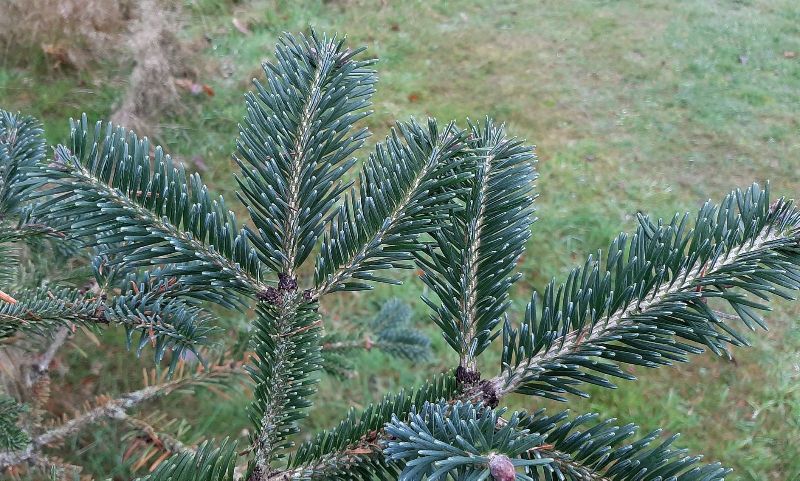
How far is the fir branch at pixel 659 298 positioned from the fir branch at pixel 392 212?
164mm

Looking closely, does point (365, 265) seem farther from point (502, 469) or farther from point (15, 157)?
point (15, 157)

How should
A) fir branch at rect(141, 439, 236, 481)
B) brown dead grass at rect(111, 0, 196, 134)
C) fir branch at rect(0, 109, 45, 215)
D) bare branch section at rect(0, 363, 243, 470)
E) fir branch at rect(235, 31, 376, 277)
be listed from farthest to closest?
brown dead grass at rect(111, 0, 196, 134) → bare branch section at rect(0, 363, 243, 470) → fir branch at rect(0, 109, 45, 215) → fir branch at rect(235, 31, 376, 277) → fir branch at rect(141, 439, 236, 481)

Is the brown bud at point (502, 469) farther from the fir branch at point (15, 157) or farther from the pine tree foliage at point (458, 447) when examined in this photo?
the fir branch at point (15, 157)

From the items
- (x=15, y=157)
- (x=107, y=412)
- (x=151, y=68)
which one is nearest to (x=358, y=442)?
(x=15, y=157)

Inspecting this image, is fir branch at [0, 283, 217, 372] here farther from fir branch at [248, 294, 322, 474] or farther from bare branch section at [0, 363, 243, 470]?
bare branch section at [0, 363, 243, 470]

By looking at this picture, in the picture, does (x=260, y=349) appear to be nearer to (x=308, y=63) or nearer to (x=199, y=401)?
(x=308, y=63)

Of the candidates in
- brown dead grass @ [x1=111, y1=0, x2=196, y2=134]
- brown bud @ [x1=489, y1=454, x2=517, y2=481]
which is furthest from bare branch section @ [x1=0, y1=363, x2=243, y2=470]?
brown dead grass @ [x1=111, y1=0, x2=196, y2=134]

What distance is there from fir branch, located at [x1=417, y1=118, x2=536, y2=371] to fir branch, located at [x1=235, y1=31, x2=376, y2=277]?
0.50ft

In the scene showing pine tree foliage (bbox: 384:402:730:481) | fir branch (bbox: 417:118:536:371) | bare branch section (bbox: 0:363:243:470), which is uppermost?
fir branch (bbox: 417:118:536:371)

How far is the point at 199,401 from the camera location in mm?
2104

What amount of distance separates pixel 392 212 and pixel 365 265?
7 cm

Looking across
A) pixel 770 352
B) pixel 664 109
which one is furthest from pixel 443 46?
pixel 770 352

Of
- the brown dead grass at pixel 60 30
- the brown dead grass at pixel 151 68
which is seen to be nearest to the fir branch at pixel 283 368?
the brown dead grass at pixel 151 68

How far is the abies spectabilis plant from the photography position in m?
0.64
